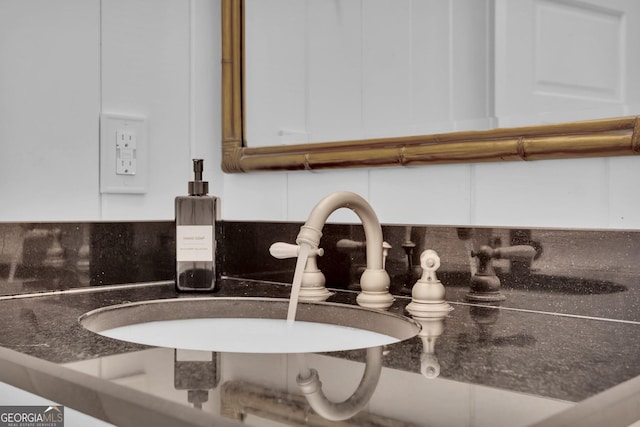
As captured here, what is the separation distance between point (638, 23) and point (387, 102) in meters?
0.39

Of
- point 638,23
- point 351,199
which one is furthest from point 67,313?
point 638,23

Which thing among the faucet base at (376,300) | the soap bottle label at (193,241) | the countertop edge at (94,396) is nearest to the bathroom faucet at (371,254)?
the faucet base at (376,300)

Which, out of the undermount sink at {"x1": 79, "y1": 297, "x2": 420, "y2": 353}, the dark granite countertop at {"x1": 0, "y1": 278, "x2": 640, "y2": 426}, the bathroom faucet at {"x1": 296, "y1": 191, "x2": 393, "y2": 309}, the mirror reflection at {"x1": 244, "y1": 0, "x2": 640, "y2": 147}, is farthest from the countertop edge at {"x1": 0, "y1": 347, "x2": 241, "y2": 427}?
the mirror reflection at {"x1": 244, "y1": 0, "x2": 640, "y2": 147}

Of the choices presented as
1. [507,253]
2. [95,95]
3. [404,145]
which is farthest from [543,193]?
[95,95]

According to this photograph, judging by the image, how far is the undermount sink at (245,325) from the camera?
3.14 ft

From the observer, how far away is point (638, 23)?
0.86 metres

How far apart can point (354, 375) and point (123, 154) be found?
2.59 feet

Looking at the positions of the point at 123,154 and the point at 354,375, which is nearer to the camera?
the point at 354,375

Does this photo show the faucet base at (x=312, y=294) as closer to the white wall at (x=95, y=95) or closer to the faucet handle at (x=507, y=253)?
the faucet handle at (x=507, y=253)

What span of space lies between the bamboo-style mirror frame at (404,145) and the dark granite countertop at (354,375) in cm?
23

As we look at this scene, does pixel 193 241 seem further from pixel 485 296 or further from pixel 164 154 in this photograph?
pixel 485 296

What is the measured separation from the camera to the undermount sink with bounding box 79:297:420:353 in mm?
957

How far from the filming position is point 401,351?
0.70 metres

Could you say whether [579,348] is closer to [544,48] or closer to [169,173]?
[544,48]
